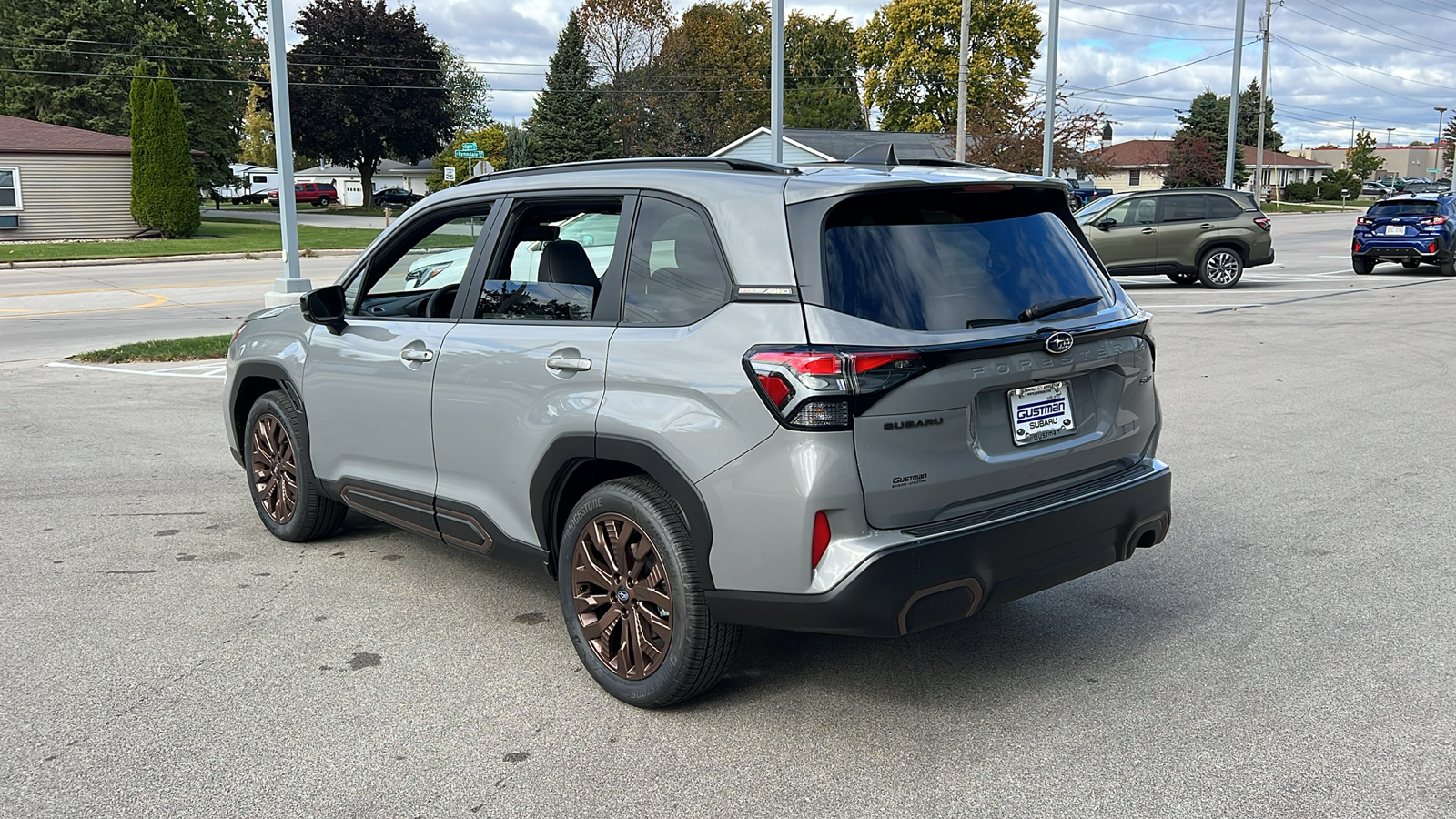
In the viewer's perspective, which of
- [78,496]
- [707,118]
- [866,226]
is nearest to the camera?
[866,226]

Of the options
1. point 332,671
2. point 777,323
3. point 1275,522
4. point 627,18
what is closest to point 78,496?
point 332,671

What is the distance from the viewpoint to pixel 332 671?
14.1ft

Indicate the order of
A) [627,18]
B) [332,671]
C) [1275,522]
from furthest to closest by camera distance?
[627,18], [1275,522], [332,671]

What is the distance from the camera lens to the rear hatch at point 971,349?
344 cm

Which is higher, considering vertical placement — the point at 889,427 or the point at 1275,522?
the point at 889,427

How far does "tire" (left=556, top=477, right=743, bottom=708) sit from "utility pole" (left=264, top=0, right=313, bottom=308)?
12821mm

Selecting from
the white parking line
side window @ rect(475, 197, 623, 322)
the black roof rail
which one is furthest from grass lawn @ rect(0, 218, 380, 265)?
the black roof rail

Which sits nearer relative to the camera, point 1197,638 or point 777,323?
point 777,323

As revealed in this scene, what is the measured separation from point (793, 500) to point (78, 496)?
5.20 m

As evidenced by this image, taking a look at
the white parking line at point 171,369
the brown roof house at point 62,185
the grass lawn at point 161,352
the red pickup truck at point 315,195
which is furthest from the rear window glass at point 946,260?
the red pickup truck at point 315,195

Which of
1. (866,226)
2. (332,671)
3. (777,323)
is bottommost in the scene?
(332,671)

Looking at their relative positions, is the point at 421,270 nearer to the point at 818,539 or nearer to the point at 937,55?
the point at 818,539

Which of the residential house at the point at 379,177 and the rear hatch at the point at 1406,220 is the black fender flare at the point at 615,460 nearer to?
the rear hatch at the point at 1406,220

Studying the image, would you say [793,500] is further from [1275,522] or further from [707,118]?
[707,118]
